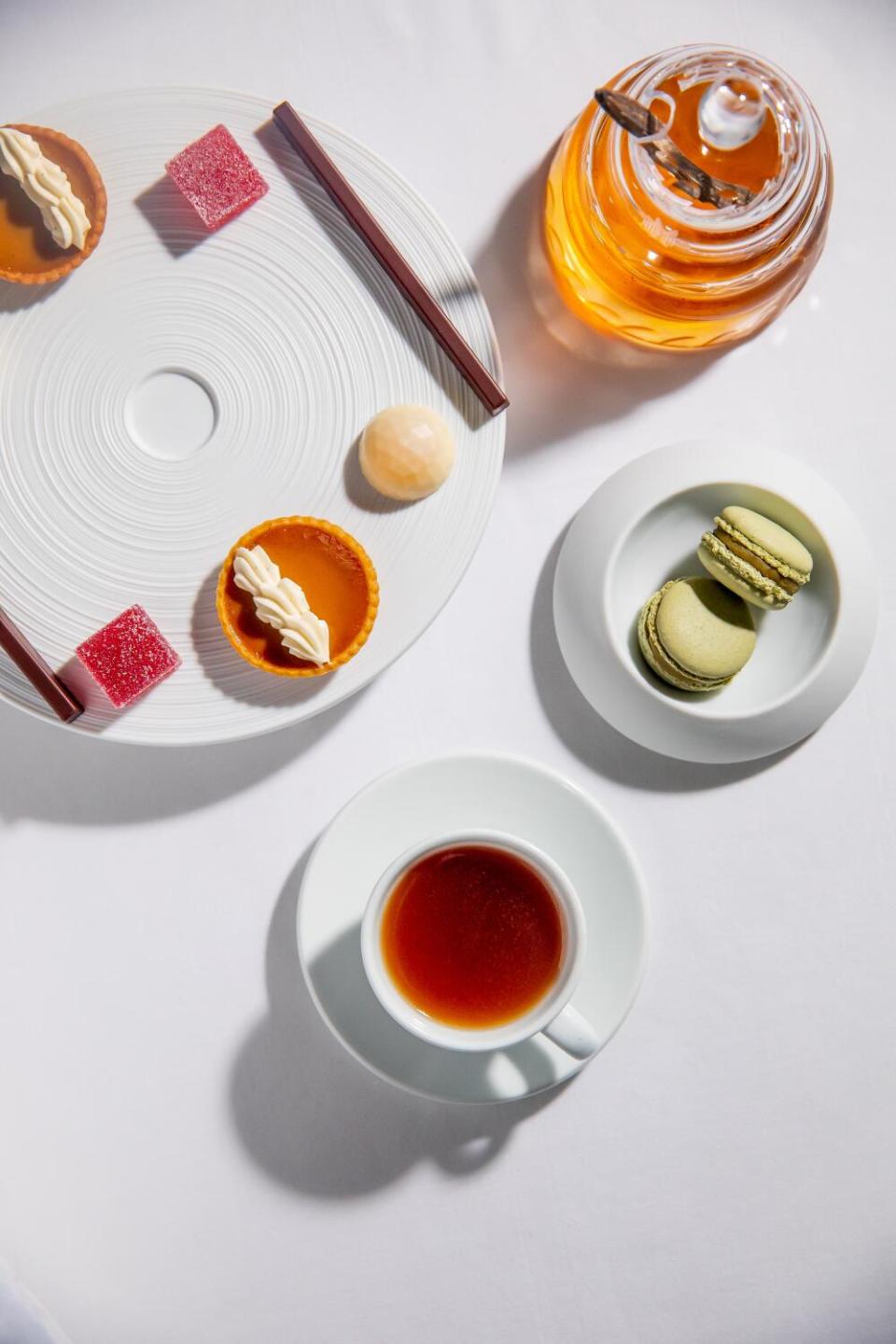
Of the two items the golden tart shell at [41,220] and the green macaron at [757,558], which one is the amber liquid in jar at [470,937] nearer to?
the green macaron at [757,558]

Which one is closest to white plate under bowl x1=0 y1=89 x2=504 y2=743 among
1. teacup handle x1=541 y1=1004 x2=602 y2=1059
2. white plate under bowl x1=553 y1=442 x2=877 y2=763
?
white plate under bowl x1=553 y1=442 x2=877 y2=763

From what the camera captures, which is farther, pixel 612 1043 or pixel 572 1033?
pixel 612 1043

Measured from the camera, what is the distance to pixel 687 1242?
0.90 m

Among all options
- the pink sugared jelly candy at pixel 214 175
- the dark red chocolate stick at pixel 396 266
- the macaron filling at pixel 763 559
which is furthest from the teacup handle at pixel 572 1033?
the pink sugared jelly candy at pixel 214 175

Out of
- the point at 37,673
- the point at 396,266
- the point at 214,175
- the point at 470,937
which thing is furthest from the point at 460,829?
the point at 214,175

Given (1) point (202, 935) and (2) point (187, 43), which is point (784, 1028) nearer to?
(1) point (202, 935)

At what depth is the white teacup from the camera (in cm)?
72

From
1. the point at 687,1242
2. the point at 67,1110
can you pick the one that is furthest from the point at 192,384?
the point at 687,1242

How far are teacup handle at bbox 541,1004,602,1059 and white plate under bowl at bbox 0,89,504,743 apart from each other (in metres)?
0.32

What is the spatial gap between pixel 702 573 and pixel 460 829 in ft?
1.04

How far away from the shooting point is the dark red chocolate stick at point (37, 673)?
772mm

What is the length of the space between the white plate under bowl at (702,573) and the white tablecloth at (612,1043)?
58 mm

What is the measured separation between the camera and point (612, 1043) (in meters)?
0.89

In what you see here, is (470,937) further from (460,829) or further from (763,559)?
(763,559)
